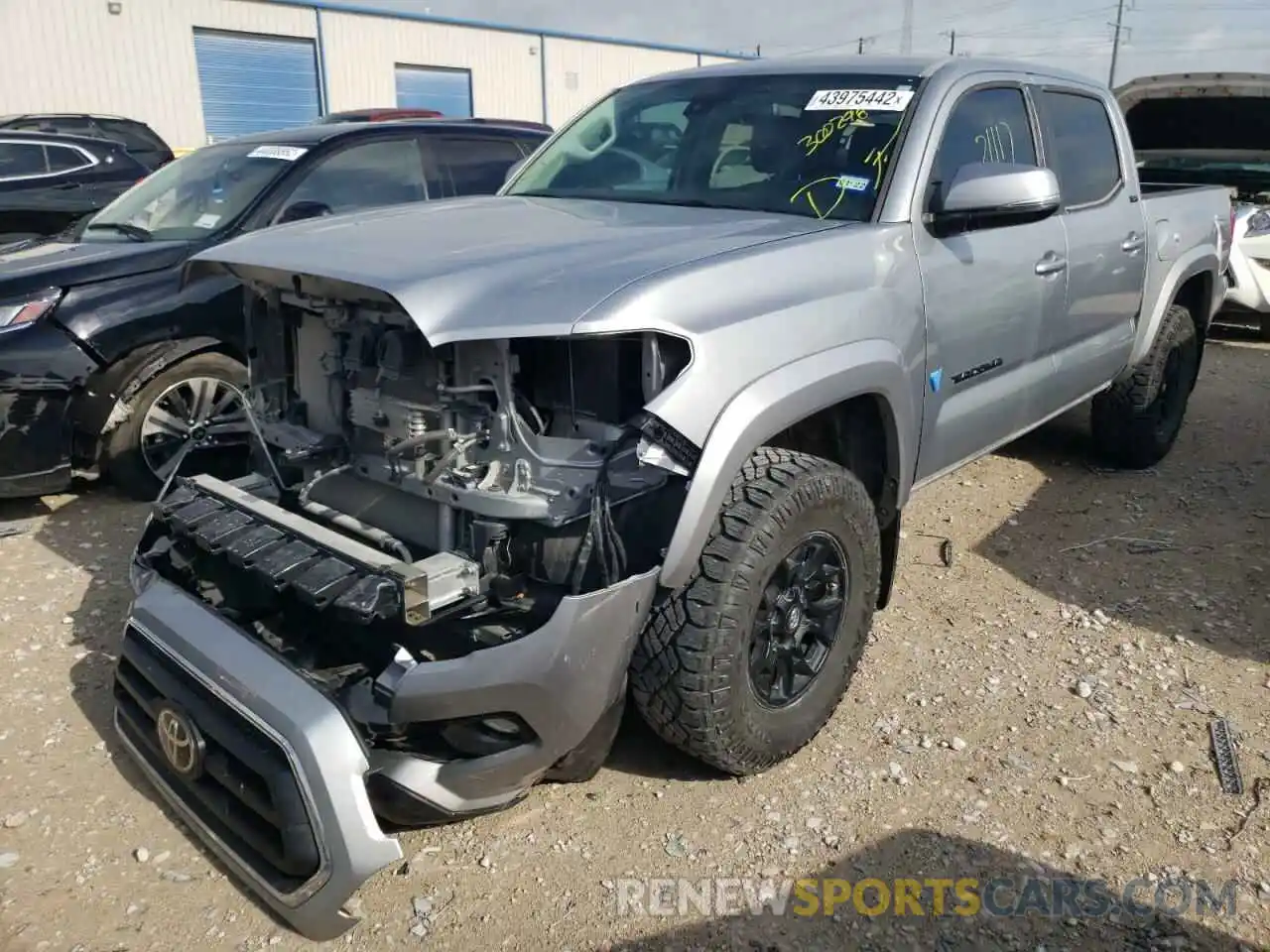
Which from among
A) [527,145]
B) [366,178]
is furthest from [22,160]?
[527,145]

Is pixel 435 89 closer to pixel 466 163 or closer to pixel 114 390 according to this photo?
pixel 466 163

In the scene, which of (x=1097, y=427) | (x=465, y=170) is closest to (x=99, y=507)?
(x=465, y=170)

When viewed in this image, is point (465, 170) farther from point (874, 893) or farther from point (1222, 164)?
point (1222, 164)

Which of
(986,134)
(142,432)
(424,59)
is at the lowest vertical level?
(142,432)

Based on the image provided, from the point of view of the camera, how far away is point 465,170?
577cm

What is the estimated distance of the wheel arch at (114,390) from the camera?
4.38 metres

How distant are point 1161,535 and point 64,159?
8.45 m

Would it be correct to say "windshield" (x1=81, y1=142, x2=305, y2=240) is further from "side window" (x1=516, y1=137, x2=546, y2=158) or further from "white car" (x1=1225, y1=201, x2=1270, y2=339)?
"white car" (x1=1225, y1=201, x2=1270, y2=339)

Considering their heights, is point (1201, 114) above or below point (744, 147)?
above

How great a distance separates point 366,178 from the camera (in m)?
5.31

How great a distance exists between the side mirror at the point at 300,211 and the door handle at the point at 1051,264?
3.26m

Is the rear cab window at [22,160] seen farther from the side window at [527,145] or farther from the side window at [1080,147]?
the side window at [1080,147]

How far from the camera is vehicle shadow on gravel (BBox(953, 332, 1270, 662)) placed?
3.83 meters

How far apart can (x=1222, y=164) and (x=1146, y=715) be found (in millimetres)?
7476
